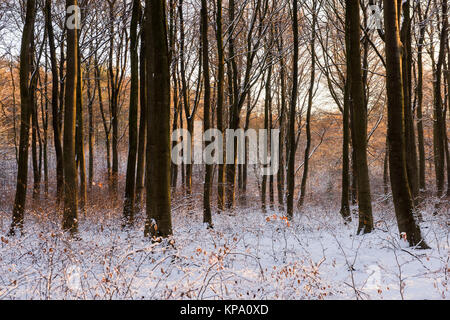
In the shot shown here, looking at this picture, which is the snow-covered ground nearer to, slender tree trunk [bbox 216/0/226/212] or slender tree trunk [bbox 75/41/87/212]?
slender tree trunk [bbox 75/41/87/212]

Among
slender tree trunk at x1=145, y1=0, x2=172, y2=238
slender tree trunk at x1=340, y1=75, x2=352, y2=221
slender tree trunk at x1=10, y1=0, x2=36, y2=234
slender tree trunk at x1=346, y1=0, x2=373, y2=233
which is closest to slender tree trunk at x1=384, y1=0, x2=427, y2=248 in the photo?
slender tree trunk at x1=346, y1=0, x2=373, y2=233

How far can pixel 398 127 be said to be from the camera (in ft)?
19.7

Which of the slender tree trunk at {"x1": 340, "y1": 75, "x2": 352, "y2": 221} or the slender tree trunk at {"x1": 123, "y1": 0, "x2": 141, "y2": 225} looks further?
the slender tree trunk at {"x1": 340, "y1": 75, "x2": 352, "y2": 221}

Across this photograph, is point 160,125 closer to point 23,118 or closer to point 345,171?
point 23,118

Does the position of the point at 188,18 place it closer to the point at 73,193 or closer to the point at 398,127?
the point at 73,193

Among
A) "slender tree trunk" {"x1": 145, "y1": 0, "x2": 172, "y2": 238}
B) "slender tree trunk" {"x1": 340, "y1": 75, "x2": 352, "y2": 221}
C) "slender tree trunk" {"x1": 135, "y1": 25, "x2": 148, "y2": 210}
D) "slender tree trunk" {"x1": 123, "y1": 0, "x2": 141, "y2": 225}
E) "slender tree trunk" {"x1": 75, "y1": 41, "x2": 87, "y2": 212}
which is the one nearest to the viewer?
"slender tree trunk" {"x1": 145, "y1": 0, "x2": 172, "y2": 238}

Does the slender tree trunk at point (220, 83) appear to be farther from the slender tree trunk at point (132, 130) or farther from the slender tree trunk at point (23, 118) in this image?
the slender tree trunk at point (23, 118)

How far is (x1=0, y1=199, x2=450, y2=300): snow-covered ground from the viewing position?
153 inches

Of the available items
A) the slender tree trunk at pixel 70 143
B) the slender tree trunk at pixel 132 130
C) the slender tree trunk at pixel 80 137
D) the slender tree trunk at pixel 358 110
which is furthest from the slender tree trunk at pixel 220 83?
the slender tree trunk at pixel 80 137

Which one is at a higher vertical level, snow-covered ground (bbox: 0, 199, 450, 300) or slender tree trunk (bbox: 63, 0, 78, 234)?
slender tree trunk (bbox: 63, 0, 78, 234)

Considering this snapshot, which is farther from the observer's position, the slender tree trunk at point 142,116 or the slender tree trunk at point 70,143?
the slender tree trunk at point 142,116

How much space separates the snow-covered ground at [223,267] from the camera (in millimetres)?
3895
